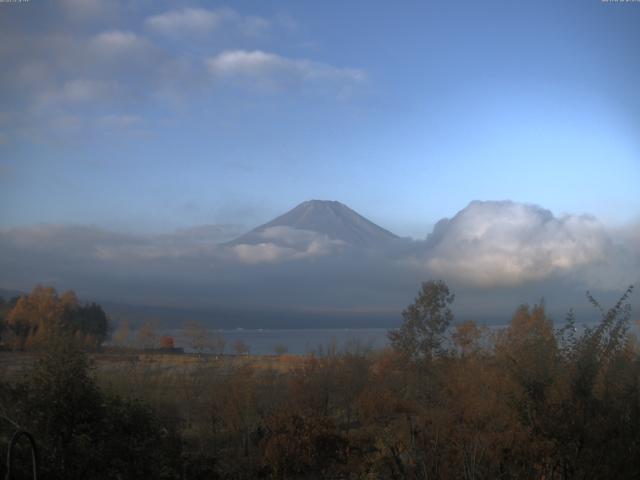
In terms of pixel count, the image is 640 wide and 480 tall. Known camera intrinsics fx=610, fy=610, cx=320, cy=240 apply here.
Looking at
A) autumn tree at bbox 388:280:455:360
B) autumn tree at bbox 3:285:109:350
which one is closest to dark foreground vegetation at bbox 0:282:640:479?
autumn tree at bbox 388:280:455:360

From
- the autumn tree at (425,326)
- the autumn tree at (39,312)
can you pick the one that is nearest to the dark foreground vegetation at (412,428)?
the autumn tree at (425,326)

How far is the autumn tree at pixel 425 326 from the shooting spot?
2944cm

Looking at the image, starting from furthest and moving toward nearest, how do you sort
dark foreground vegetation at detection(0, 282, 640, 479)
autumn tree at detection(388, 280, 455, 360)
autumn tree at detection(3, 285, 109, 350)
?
1. autumn tree at detection(3, 285, 109, 350)
2. autumn tree at detection(388, 280, 455, 360)
3. dark foreground vegetation at detection(0, 282, 640, 479)

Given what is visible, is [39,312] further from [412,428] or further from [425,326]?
[412,428]

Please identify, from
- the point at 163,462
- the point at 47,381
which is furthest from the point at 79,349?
the point at 163,462

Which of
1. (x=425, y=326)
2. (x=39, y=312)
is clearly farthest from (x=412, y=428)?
(x=39, y=312)

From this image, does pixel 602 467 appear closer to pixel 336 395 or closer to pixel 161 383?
pixel 336 395

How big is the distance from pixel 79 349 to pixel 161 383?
1701 cm

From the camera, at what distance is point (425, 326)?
97.4 ft

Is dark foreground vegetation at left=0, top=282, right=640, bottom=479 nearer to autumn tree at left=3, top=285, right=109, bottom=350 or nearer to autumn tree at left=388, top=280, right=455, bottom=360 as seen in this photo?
autumn tree at left=388, top=280, right=455, bottom=360

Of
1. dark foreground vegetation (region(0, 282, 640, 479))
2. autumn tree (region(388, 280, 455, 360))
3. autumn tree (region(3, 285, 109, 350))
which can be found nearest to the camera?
dark foreground vegetation (region(0, 282, 640, 479))

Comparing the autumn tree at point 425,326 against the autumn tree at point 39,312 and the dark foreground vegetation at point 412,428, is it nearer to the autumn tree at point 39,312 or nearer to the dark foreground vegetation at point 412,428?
the dark foreground vegetation at point 412,428

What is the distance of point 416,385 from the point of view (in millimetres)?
27469

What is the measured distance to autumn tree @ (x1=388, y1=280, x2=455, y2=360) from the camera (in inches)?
1159
